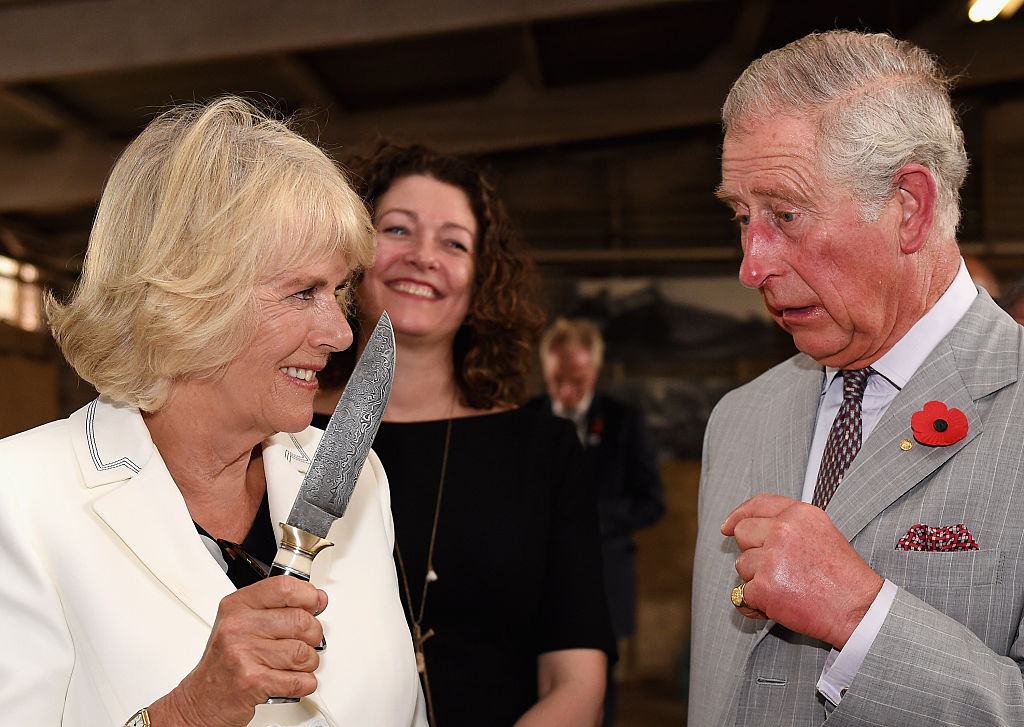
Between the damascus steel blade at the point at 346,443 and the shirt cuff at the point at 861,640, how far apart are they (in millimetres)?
757

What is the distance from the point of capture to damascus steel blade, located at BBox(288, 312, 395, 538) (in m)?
1.34

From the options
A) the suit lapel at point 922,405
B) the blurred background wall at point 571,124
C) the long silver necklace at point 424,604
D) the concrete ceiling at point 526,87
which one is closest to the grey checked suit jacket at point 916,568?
the suit lapel at point 922,405

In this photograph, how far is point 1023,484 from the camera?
1.43 meters

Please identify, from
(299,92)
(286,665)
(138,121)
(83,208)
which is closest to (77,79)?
(138,121)

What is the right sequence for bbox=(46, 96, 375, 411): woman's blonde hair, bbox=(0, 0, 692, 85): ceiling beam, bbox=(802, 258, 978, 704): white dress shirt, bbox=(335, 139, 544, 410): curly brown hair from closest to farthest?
bbox=(802, 258, 978, 704): white dress shirt → bbox=(46, 96, 375, 411): woman's blonde hair → bbox=(335, 139, 544, 410): curly brown hair → bbox=(0, 0, 692, 85): ceiling beam

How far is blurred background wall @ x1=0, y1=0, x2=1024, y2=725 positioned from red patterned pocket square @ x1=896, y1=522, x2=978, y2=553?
4152 millimetres

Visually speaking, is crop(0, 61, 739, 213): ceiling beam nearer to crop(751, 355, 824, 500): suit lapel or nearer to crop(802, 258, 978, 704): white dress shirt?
crop(751, 355, 824, 500): suit lapel

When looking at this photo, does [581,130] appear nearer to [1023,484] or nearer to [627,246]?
[627,246]

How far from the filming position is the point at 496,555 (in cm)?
224

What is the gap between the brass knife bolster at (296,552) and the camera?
1.30 metres

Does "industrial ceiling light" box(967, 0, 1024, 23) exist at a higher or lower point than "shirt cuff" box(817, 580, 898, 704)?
higher

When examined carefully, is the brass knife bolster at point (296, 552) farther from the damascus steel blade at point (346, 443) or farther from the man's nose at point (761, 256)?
the man's nose at point (761, 256)

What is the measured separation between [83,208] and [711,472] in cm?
867

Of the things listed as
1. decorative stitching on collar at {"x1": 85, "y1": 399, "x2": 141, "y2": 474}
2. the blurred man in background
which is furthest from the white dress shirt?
the blurred man in background
